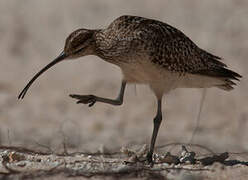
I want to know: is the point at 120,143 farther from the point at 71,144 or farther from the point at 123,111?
the point at 123,111

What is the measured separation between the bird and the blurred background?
258 cm

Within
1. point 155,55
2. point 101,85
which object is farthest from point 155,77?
point 101,85

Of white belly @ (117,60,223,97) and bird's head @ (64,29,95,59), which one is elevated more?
bird's head @ (64,29,95,59)

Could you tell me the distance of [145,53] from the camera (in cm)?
912

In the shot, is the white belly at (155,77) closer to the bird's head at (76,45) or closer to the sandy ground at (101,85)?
the bird's head at (76,45)

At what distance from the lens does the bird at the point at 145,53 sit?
29.9ft

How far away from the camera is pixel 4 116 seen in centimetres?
1501

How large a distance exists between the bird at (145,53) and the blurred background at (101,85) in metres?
2.58

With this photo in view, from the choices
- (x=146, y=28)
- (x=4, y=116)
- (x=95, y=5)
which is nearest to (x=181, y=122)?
(x=4, y=116)

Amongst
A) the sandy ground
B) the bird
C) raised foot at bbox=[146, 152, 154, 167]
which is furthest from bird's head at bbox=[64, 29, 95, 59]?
the sandy ground

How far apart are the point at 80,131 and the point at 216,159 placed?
5556 millimetres

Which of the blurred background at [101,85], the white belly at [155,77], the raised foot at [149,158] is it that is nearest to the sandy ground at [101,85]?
the blurred background at [101,85]

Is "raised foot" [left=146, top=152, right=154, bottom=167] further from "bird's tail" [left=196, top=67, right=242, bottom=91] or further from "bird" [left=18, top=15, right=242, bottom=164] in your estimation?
"bird's tail" [left=196, top=67, right=242, bottom=91]

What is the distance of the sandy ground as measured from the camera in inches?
548
